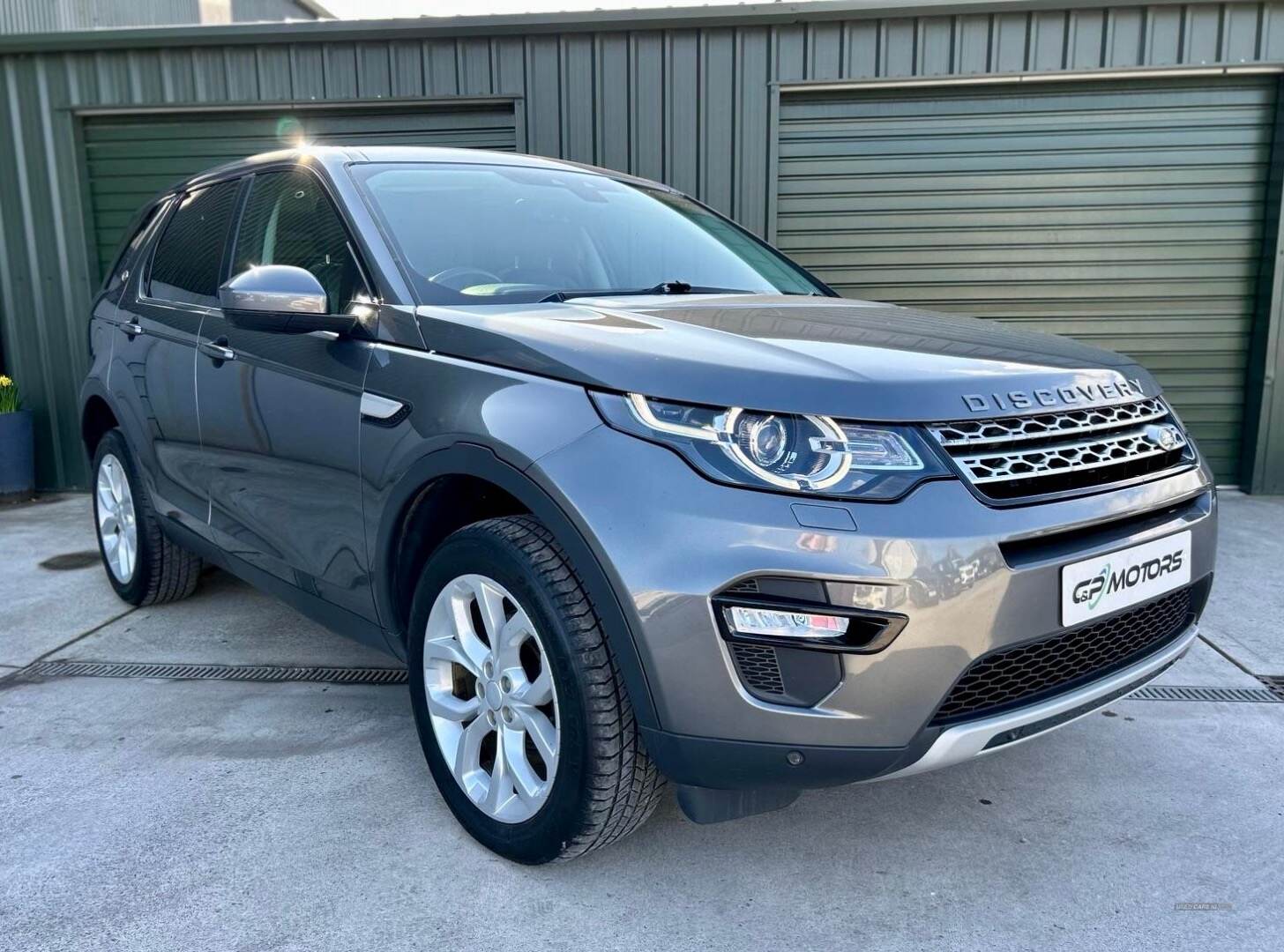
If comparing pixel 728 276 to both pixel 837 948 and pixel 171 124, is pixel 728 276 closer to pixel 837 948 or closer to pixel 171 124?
pixel 837 948

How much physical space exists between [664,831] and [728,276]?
63.5 inches

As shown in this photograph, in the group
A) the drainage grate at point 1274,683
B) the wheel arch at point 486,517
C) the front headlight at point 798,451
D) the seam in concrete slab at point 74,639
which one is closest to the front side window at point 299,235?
the wheel arch at point 486,517

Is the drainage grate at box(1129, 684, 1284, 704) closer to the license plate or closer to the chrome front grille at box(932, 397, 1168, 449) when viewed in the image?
the license plate

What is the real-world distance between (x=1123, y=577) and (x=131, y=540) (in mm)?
3616

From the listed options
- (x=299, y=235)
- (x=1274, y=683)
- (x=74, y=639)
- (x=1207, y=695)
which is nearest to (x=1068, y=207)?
(x=1274, y=683)

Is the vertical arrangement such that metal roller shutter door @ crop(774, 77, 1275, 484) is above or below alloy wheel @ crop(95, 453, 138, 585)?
above

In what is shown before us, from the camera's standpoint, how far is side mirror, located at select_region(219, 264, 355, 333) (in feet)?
7.63

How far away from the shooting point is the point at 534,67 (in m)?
6.15

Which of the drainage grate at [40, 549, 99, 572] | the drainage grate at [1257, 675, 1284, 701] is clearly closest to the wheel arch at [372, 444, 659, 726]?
the drainage grate at [1257, 675, 1284, 701]

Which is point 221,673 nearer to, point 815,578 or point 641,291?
point 641,291

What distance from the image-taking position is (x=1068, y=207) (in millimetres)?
6176

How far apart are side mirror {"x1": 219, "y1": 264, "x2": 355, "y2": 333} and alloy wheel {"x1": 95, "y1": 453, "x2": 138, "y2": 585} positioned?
5.79 feet

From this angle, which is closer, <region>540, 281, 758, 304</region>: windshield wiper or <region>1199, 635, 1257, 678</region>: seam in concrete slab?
<region>540, 281, 758, 304</region>: windshield wiper

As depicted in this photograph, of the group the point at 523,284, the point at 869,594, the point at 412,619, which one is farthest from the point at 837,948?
the point at 523,284
